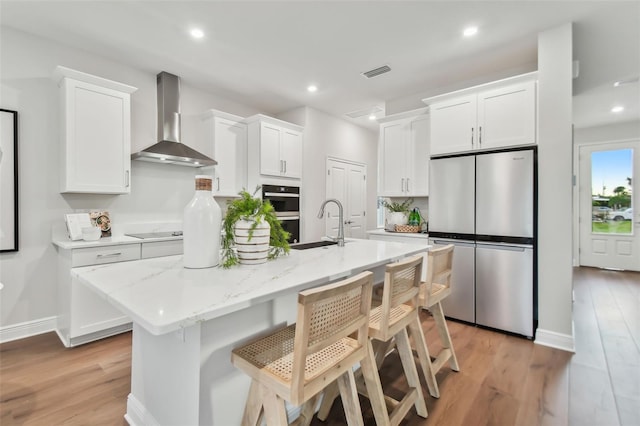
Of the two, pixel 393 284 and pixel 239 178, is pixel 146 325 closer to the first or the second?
pixel 393 284

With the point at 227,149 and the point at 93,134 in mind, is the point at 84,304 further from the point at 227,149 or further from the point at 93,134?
the point at 227,149

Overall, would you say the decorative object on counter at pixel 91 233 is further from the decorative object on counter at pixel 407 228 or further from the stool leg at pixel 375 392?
the decorative object on counter at pixel 407 228

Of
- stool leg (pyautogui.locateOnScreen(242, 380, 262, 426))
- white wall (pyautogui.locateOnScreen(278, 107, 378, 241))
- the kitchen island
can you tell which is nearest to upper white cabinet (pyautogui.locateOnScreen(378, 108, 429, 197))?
white wall (pyautogui.locateOnScreen(278, 107, 378, 241))

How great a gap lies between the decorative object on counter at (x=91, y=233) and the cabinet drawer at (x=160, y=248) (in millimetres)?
401

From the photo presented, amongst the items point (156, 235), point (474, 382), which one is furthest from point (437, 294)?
point (156, 235)

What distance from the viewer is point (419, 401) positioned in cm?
174

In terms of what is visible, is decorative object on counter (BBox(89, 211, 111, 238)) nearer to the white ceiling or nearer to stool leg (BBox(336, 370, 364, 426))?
the white ceiling

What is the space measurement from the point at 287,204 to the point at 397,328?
318 cm

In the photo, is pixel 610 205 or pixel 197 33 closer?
pixel 197 33

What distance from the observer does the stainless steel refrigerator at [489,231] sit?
2789mm

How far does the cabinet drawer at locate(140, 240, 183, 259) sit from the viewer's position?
2.97 meters

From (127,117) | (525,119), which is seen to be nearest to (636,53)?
(525,119)

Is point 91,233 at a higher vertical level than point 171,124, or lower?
lower

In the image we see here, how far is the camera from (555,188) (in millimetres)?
2660
